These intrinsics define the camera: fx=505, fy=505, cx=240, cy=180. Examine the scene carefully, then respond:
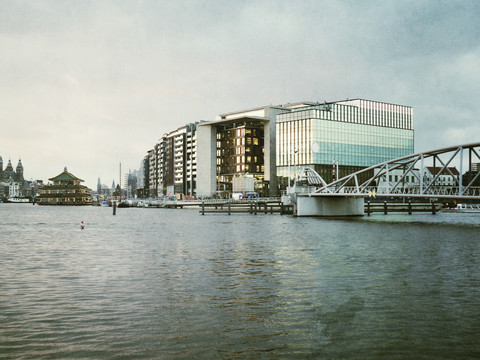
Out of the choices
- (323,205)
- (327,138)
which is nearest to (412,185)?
(323,205)

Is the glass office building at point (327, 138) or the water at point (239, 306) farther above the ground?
the glass office building at point (327, 138)

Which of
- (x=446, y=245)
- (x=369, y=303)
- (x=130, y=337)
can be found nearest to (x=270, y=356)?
(x=130, y=337)

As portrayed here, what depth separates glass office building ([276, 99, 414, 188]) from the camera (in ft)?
608

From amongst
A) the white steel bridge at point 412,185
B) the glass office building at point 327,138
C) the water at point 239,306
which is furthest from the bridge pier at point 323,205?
the water at point 239,306

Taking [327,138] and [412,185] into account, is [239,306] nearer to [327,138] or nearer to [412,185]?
[412,185]

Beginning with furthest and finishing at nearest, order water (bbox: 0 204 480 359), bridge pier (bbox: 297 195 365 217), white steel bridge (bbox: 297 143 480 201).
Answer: bridge pier (bbox: 297 195 365 217) < white steel bridge (bbox: 297 143 480 201) < water (bbox: 0 204 480 359)

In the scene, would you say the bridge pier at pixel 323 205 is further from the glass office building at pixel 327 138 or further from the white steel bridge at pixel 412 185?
the glass office building at pixel 327 138

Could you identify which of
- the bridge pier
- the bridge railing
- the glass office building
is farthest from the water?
the glass office building

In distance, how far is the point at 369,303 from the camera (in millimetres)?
19016

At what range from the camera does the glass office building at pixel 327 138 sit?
185m

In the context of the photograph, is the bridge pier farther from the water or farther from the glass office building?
the water

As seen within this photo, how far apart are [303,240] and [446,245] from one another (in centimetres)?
1321

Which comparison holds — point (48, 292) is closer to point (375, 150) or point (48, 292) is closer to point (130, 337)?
point (130, 337)

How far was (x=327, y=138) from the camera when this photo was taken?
187000mm
